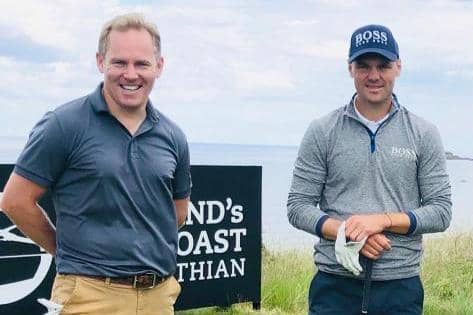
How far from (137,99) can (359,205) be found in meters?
0.92

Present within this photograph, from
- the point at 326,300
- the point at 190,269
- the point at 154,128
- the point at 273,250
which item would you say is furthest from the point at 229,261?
the point at 154,128

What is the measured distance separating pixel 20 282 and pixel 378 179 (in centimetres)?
285

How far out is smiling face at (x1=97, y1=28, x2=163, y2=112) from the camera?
254 cm

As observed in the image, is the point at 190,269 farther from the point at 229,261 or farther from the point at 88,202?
the point at 88,202

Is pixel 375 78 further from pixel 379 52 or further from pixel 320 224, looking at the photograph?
pixel 320 224

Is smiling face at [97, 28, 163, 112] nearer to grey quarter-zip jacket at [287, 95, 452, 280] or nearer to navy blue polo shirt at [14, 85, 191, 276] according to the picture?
navy blue polo shirt at [14, 85, 191, 276]

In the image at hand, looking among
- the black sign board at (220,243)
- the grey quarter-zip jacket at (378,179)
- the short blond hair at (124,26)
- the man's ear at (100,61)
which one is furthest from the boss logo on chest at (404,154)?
the black sign board at (220,243)

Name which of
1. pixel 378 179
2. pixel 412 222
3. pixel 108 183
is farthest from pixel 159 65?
pixel 412 222

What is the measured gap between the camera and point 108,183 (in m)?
2.51

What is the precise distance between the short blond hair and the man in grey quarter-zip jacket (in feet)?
2.59

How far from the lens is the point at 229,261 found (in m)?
5.82

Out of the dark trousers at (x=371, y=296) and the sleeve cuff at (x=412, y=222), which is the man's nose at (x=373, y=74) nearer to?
the sleeve cuff at (x=412, y=222)

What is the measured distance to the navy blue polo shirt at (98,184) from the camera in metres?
2.50

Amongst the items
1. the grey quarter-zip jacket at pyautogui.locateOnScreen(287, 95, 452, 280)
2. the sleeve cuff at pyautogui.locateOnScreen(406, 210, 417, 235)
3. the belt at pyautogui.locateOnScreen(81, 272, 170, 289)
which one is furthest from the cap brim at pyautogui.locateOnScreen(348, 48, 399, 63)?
the belt at pyautogui.locateOnScreen(81, 272, 170, 289)
